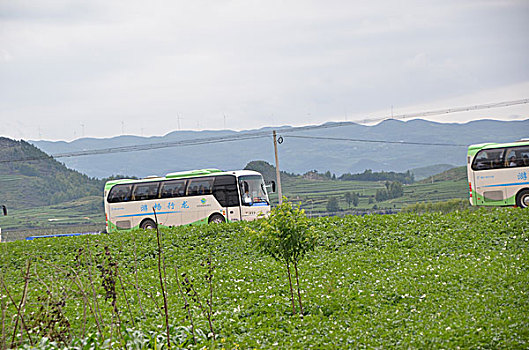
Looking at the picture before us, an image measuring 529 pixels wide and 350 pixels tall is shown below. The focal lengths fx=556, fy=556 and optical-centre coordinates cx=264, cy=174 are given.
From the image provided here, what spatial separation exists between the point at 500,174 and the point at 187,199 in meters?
17.2

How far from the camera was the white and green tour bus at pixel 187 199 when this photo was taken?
31812mm

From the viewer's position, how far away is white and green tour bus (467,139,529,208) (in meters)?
28.2

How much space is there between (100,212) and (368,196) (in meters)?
60.9

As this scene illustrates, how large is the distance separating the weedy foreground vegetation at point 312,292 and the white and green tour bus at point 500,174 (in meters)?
9.73

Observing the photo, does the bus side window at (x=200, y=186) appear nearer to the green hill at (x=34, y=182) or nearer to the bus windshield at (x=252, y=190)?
the bus windshield at (x=252, y=190)

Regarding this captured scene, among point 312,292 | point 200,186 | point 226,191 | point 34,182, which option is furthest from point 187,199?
point 34,182

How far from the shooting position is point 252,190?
1270 inches

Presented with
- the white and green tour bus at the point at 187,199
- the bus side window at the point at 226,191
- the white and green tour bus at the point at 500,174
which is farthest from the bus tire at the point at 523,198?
the bus side window at the point at 226,191

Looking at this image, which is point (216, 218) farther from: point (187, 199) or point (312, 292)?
point (312, 292)

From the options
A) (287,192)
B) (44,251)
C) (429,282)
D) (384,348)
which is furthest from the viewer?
(287,192)

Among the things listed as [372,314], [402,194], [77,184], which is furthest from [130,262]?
[77,184]

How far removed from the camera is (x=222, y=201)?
105ft

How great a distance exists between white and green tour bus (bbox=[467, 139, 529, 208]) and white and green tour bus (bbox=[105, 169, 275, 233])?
11.5m

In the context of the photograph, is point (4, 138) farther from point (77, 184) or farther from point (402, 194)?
point (402, 194)
